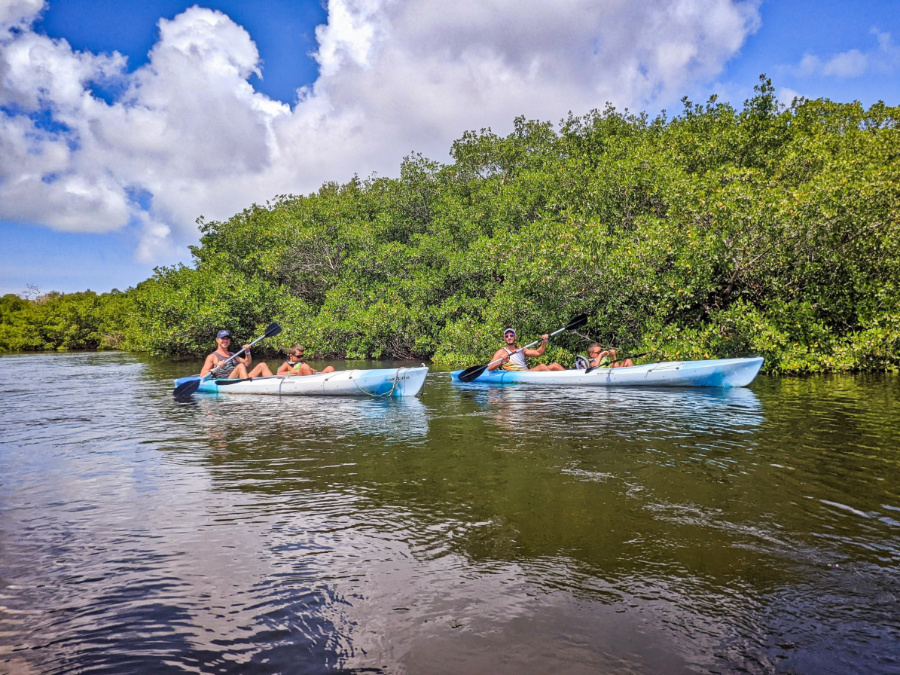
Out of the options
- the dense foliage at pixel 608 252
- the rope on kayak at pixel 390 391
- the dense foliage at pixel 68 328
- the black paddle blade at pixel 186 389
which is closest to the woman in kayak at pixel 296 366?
the rope on kayak at pixel 390 391

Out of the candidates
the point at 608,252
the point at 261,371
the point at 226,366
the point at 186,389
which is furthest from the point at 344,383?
the point at 608,252

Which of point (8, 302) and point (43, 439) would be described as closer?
point (43, 439)

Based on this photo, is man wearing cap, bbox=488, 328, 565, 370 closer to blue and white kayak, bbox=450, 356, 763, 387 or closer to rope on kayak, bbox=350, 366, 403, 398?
blue and white kayak, bbox=450, 356, 763, 387

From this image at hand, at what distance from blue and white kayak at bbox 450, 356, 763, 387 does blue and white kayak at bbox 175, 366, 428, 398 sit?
3160 mm

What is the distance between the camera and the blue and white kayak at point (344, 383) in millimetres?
11320

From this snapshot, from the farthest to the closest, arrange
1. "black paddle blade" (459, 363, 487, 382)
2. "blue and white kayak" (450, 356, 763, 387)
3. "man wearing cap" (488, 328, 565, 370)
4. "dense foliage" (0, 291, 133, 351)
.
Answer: "dense foliage" (0, 291, 133, 351), "black paddle blade" (459, 363, 487, 382), "man wearing cap" (488, 328, 565, 370), "blue and white kayak" (450, 356, 763, 387)

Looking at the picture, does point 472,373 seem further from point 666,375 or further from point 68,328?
point 68,328

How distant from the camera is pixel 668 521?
13.8 ft

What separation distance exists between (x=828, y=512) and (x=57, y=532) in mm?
6092

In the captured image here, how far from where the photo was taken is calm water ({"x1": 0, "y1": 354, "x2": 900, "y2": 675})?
2688mm

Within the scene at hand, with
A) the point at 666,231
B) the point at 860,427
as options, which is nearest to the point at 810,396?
the point at 860,427

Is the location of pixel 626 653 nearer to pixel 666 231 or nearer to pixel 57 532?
pixel 57 532

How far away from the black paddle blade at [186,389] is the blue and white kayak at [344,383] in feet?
0.51

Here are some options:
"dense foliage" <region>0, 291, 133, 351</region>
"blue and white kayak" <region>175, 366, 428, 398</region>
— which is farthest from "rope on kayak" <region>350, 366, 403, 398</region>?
"dense foliage" <region>0, 291, 133, 351</region>
